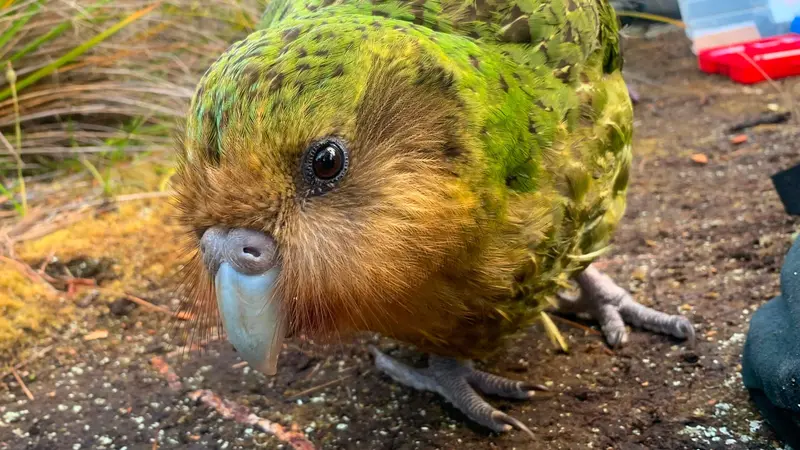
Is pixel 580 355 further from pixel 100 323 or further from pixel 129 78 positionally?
pixel 129 78

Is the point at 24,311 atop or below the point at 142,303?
atop

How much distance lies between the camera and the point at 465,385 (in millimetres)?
2051

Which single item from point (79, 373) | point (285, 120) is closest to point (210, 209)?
point (285, 120)

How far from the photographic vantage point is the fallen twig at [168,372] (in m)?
2.20

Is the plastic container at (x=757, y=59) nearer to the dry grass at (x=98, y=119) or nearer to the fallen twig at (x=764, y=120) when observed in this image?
the fallen twig at (x=764, y=120)

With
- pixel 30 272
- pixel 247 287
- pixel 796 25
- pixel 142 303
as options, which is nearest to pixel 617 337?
pixel 796 25

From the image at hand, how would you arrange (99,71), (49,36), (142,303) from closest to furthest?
1. (142,303)
2. (49,36)
3. (99,71)

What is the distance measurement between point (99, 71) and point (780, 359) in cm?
327

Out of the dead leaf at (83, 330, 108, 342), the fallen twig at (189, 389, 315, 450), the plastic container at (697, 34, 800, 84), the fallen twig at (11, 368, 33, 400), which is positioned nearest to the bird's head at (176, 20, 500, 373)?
the fallen twig at (189, 389, 315, 450)

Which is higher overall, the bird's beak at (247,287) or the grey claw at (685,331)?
the bird's beak at (247,287)

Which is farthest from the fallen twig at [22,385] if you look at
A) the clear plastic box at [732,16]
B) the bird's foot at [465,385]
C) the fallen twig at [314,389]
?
the clear plastic box at [732,16]

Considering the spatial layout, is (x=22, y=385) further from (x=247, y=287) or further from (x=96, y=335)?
(x=247, y=287)

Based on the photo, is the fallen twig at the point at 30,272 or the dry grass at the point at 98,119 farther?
the dry grass at the point at 98,119

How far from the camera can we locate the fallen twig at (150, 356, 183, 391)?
220 centimetres
